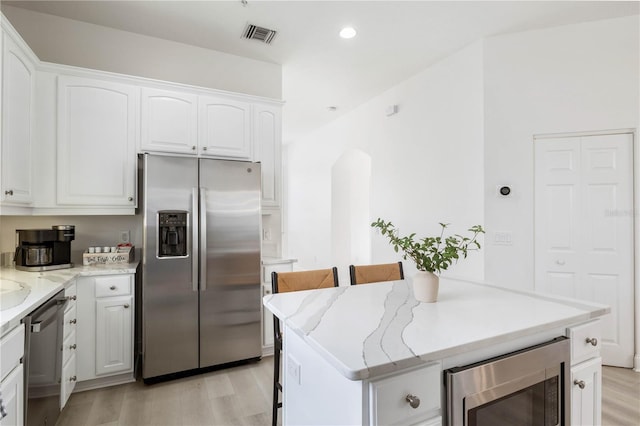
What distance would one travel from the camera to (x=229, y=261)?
2.84m

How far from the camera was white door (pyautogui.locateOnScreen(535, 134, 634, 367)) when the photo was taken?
2.88 meters

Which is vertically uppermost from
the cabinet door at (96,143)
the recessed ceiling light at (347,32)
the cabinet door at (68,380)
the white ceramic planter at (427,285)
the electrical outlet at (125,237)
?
the recessed ceiling light at (347,32)

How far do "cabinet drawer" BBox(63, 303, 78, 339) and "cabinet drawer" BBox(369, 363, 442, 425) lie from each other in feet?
7.03

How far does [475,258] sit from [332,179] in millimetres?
3331

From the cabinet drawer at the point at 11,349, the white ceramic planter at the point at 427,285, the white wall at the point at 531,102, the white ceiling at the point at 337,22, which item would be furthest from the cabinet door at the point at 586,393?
the white ceiling at the point at 337,22

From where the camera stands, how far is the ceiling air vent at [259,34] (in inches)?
118

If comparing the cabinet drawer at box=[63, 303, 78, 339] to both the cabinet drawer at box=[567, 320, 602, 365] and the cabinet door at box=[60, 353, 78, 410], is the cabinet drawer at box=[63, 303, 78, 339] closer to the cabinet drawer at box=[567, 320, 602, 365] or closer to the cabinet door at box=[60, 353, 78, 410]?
the cabinet door at box=[60, 353, 78, 410]

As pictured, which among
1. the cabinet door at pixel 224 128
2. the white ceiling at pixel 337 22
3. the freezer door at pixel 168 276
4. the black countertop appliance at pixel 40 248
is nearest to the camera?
the black countertop appliance at pixel 40 248

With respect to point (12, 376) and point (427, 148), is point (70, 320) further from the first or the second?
point (427, 148)

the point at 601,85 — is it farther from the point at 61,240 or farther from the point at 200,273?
the point at 61,240

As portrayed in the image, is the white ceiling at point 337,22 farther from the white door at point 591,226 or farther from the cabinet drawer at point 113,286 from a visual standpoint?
the cabinet drawer at point 113,286

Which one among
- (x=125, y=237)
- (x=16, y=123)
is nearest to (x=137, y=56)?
(x=16, y=123)

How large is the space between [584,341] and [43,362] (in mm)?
2628

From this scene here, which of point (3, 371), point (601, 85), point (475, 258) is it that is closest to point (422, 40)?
point (601, 85)
